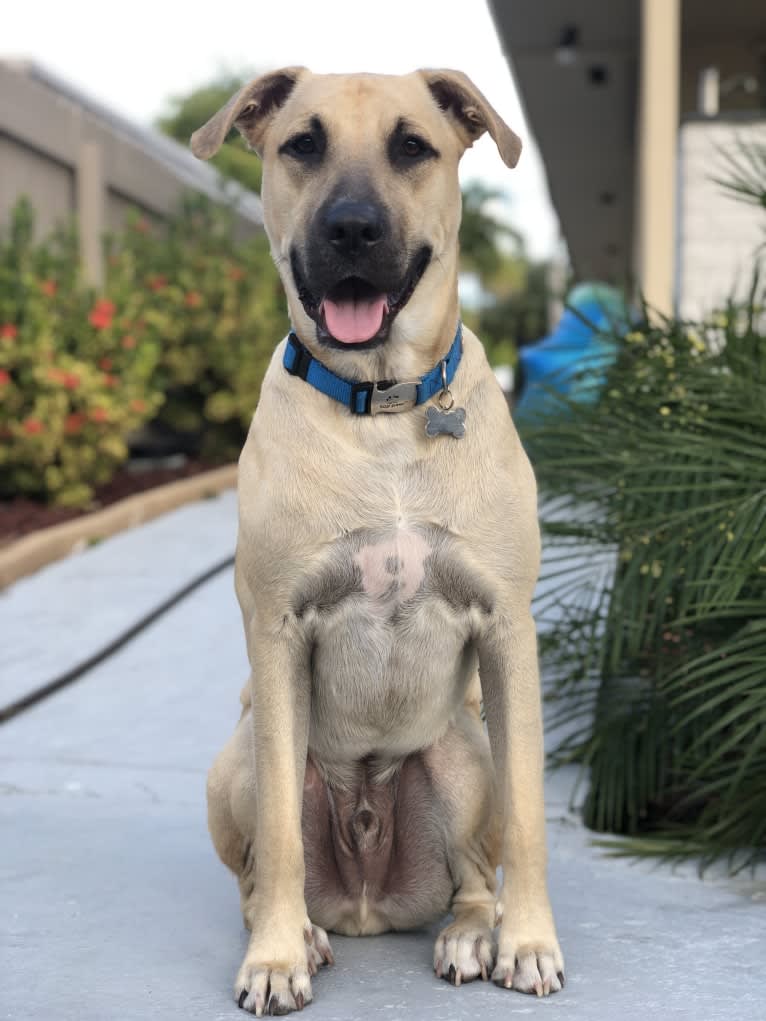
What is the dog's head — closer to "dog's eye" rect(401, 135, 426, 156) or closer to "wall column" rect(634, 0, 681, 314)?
"dog's eye" rect(401, 135, 426, 156)

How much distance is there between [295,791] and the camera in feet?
8.95

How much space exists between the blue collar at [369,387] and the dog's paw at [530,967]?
43.1 inches

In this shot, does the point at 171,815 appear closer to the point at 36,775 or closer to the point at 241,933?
the point at 36,775

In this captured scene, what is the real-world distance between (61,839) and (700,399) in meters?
2.13

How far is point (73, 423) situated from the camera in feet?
27.3

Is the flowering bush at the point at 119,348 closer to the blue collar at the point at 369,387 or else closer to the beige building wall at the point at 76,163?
the beige building wall at the point at 76,163

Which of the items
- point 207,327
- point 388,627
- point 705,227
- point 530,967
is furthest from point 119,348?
point 530,967

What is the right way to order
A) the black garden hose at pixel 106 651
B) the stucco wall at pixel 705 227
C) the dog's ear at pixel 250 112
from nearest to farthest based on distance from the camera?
the dog's ear at pixel 250 112 → the black garden hose at pixel 106 651 → the stucco wall at pixel 705 227

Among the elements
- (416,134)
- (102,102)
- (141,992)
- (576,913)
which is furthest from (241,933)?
(102,102)

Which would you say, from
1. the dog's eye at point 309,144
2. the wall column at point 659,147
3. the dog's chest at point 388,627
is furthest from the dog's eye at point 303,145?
the wall column at point 659,147

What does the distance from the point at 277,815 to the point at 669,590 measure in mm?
1532

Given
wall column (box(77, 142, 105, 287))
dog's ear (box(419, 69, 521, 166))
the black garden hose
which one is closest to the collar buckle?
dog's ear (box(419, 69, 521, 166))

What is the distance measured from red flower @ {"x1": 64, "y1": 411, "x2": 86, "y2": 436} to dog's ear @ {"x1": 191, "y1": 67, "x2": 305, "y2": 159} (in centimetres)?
549

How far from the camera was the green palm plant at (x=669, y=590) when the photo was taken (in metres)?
3.47
